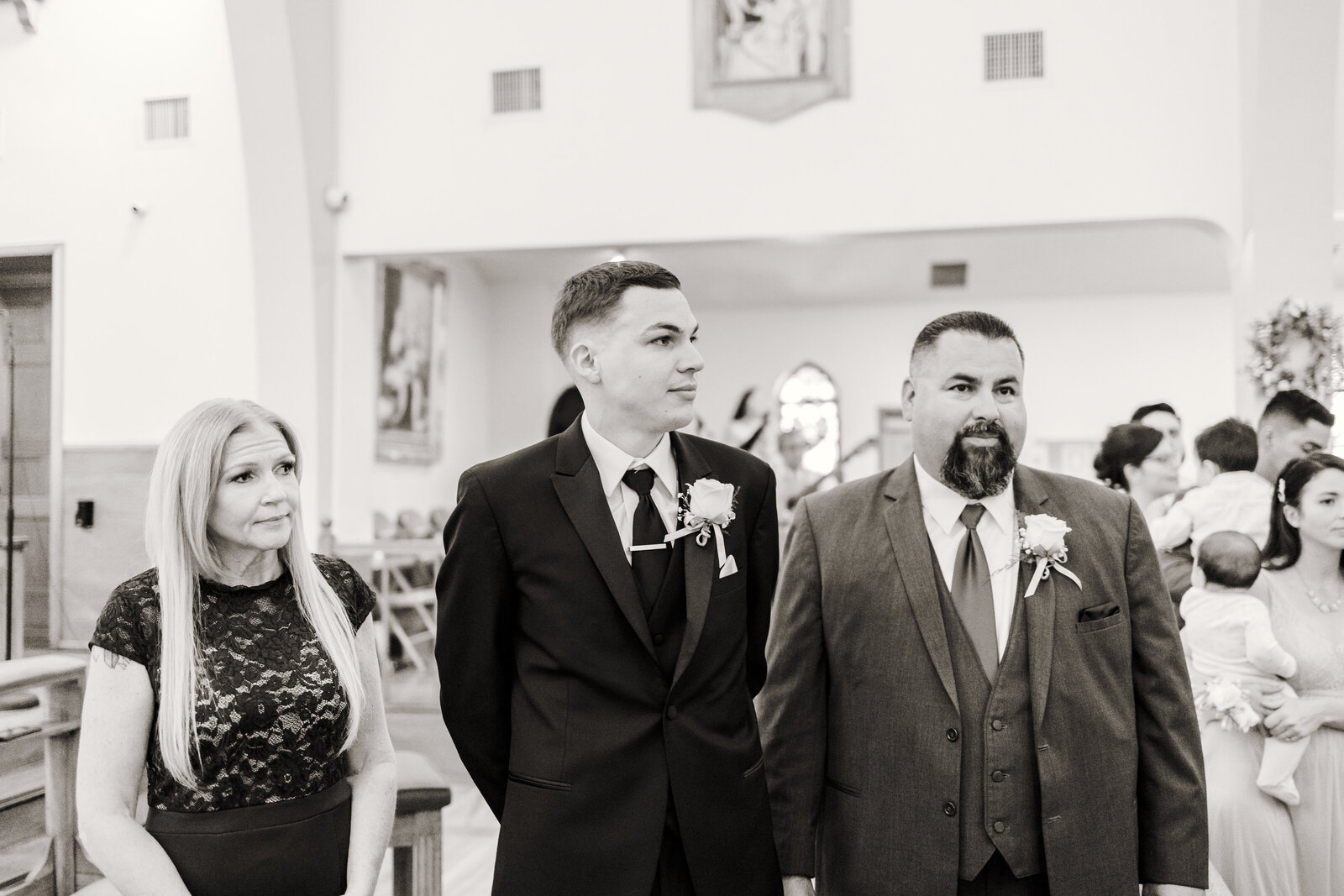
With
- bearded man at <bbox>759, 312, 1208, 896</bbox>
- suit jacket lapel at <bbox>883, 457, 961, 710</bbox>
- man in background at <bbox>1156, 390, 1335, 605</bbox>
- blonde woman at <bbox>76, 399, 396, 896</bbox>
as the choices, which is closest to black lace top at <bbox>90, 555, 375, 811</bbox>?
blonde woman at <bbox>76, 399, 396, 896</bbox>

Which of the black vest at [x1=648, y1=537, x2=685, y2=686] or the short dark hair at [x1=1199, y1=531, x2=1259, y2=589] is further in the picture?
the short dark hair at [x1=1199, y1=531, x2=1259, y2=589]

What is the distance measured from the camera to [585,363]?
2.08m

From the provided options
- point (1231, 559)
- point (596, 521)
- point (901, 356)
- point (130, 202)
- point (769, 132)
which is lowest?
point (1231, 559)

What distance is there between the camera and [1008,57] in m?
7.94

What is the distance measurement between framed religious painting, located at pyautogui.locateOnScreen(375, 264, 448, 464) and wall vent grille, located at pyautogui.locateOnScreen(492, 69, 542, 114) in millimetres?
2377

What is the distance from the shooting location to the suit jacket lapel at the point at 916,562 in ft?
6.77

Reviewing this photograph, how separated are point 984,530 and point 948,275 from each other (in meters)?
12.4

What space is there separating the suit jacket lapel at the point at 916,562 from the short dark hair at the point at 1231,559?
144 cm

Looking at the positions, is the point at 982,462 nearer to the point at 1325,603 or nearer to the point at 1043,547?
the point at 1043,547

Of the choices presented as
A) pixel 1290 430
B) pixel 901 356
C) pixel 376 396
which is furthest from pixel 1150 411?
pixel 901 356

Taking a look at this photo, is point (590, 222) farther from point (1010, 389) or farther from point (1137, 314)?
point (1137, 314)

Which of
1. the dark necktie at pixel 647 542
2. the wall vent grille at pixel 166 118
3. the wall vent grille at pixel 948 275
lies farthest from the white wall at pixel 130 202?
the wall vent grille at pixel 948 275

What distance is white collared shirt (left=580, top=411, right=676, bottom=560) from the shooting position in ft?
6.77

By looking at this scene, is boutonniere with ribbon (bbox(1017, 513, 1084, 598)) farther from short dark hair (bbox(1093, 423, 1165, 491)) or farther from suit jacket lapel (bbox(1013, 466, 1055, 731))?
short dark hair (bbox(1093, 423, 1165, 491))
